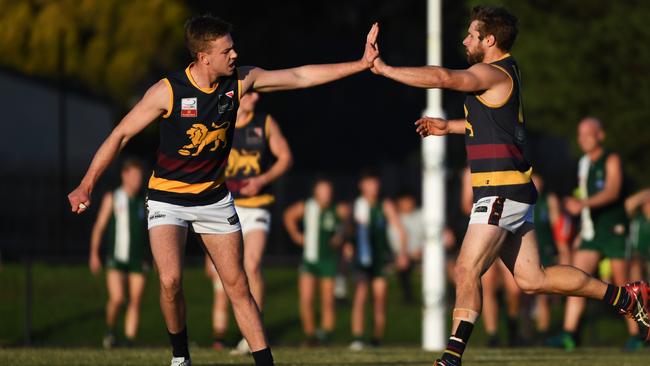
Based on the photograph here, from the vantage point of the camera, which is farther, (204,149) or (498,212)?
(498,212)

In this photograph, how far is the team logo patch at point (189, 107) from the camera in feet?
30.7

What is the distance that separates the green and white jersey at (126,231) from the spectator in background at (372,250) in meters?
2.98

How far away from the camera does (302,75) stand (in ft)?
31.9

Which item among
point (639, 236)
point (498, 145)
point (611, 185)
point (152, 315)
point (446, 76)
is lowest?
point (152, 315)

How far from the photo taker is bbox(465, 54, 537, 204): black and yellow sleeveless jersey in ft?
31.7

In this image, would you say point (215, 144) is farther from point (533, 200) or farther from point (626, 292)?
point (626, 292)

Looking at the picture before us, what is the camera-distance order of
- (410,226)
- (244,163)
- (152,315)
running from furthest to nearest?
(410,226) → (152,315) → (244,163)

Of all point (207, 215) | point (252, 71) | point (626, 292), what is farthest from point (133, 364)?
point (626, 292)

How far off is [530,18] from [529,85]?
1.25 meters

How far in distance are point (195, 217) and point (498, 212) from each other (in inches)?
80.6

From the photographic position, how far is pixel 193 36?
9.53 m

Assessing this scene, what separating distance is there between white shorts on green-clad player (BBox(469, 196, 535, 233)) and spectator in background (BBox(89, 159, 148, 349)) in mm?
7924

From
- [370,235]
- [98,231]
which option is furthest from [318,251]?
[98,231]

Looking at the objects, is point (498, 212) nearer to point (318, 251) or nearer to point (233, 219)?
point (233, 219)
